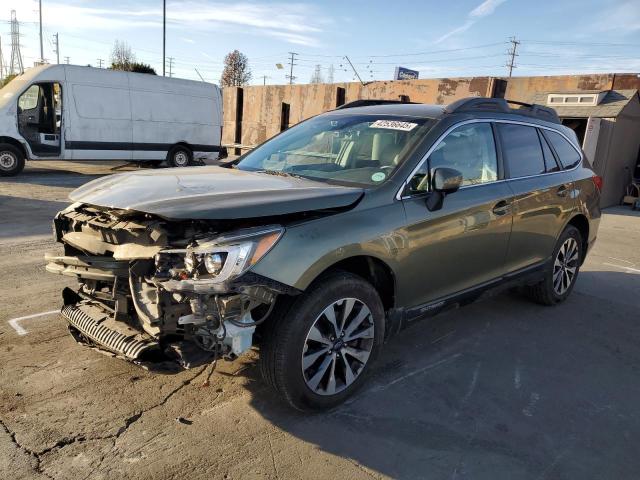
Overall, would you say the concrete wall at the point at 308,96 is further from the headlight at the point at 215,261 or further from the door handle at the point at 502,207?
the headlight at the point at 215,261

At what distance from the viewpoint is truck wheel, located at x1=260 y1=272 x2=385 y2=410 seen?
2885 mm

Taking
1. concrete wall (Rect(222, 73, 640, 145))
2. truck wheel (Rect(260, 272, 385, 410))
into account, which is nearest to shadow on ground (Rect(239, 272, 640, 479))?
truck wheel (Rect(260, 272, 385, 410))

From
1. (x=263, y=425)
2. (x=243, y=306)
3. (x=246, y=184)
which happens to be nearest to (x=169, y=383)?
(x=263, y=425)

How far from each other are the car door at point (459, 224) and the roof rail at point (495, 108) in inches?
5.6

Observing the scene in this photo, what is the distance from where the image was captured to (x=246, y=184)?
333 centimetres

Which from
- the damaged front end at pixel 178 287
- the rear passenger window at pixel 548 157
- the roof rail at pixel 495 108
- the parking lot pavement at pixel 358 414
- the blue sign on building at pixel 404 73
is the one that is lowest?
the parking lot pavement at pixel 358 414

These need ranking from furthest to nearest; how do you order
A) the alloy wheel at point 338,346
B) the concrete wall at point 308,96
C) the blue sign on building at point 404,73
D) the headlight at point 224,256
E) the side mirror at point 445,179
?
1. the blue sign on building at point 404,73
2. the concrete wall at point 308,96
3. the side mirror at point 445,179
4. the alloy wheel at point 338,346
5. the headlight at point 224,256

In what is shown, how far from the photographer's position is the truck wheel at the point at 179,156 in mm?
15977

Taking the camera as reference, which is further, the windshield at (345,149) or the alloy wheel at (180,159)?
the alloy wheel at (180,159)

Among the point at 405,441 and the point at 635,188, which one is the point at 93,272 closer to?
the point at 405,441

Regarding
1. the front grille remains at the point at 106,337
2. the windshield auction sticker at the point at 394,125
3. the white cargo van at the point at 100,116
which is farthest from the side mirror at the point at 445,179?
the white cargo van at the point at 100,116

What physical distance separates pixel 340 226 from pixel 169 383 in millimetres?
1545

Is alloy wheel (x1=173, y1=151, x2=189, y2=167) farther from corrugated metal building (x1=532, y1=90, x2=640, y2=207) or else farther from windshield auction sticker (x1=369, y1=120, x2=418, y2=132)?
windshield auction sticker (x1=369, y1=120, x2=418, y2=132)

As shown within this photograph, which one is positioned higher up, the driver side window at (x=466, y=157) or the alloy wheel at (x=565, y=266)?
the driver side window at (x=466, y=157)
